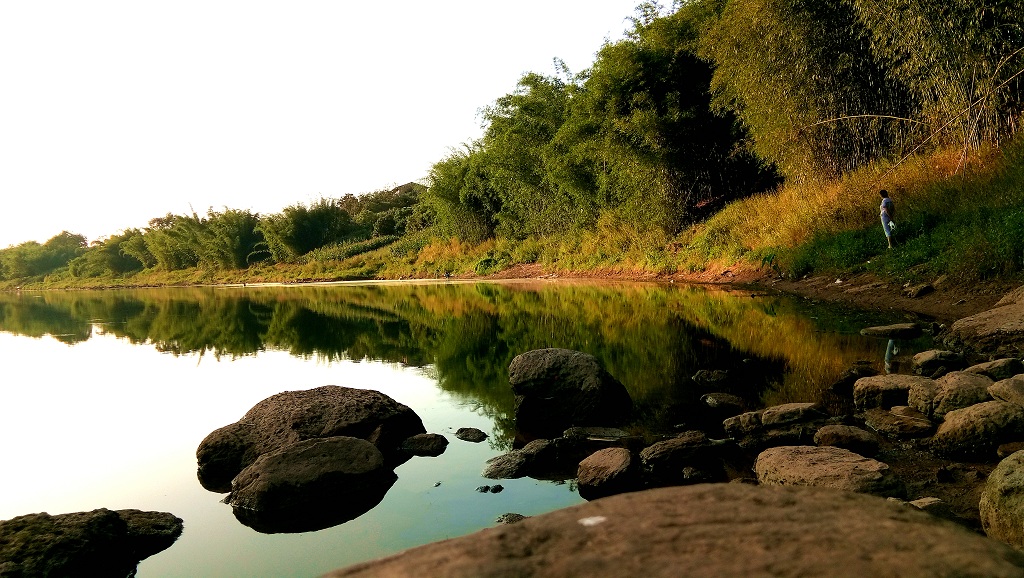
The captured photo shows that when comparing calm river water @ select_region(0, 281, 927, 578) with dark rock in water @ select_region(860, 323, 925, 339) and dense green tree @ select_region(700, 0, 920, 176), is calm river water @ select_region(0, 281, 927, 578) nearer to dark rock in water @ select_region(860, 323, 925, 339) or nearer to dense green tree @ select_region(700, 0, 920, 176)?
dark rock in water @ select_region(860, 323, 925, 339)

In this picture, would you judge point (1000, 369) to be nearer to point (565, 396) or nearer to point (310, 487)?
point (565, 396)

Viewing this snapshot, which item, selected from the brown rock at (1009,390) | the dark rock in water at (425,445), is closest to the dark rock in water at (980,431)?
the brown rock at (1009,390)

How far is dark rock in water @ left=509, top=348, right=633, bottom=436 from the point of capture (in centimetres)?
524

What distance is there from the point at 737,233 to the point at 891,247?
20.2ft

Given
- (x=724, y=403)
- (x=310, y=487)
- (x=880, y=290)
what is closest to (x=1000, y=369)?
(x=724, y=403)

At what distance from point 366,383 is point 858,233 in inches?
374

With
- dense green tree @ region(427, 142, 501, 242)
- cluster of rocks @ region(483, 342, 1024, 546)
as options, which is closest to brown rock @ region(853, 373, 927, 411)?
cluster of rocks @ region(483, 342, 1024, 546)

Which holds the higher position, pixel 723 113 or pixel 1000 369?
pixel 723 113

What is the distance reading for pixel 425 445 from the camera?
4.96 m

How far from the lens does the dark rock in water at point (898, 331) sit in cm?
720

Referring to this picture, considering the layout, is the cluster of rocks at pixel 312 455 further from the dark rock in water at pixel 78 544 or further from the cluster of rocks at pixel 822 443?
the cluster of rocks at pixel 822 443

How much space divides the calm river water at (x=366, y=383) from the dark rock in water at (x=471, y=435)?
4.1 inches

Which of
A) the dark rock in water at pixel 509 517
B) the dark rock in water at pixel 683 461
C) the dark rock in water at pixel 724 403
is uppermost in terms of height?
the dark rock in water at pixel 509 517

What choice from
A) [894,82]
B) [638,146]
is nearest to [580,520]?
[894,82]
